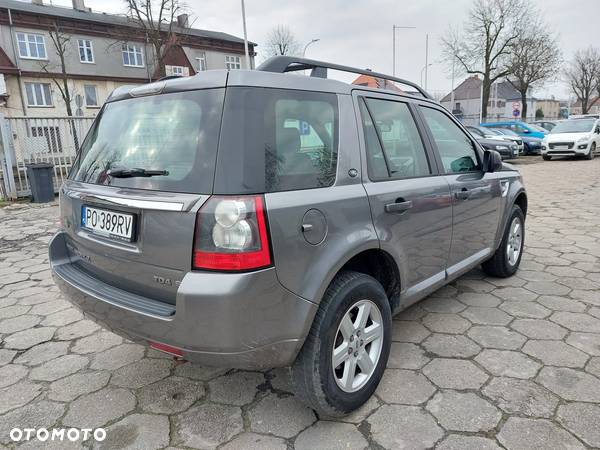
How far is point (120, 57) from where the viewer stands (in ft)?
105

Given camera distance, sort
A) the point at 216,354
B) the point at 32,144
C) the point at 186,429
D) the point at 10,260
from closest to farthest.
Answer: the point at 216,354 < the point at 186,429 < the point at 10,260 < the point at 32,144

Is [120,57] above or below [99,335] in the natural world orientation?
above

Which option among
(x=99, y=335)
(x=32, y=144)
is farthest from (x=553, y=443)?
(x=32, y=144)

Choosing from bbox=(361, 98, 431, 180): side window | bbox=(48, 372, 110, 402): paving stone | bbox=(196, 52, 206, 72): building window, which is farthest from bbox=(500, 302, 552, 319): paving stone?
bbox=(196, 52, 206, 72): building window

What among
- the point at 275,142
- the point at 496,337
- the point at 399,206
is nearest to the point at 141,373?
the point at 275,142

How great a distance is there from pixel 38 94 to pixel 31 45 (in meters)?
3.39

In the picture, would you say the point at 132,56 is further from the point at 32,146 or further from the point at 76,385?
the point at 76,385

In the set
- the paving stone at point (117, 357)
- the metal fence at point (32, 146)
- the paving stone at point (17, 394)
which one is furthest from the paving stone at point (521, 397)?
the metal fence at point (32, 146)

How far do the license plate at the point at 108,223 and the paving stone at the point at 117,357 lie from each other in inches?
41.5

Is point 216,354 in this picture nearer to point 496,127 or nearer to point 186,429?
point 186,429

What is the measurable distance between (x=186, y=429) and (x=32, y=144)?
10.4 m

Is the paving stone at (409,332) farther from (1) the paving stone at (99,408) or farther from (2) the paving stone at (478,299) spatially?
(1) the paving stone at (99,408)

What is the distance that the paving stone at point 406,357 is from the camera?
2719 mm

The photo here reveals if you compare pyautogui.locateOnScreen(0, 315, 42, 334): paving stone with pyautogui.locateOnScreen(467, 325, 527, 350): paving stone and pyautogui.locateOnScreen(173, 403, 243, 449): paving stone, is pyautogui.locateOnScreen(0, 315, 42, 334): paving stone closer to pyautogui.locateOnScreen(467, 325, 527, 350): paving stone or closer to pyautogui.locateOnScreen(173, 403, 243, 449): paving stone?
pyautogui.locateOnScreen(173, 403, 243, 449): paving stone
